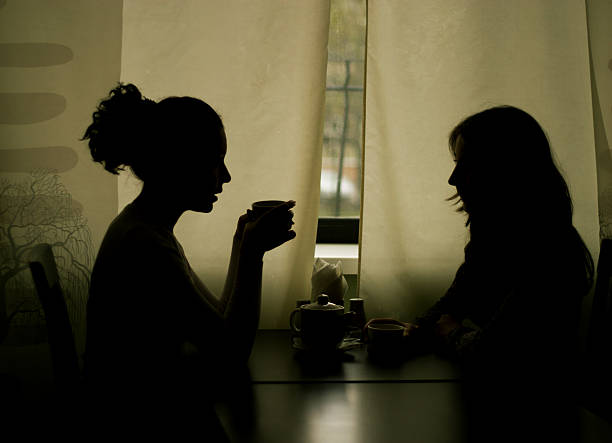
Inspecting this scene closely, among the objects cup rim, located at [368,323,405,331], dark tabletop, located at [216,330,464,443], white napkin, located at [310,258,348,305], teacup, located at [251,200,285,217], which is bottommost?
dark tabletop, located at [216,330,464,443]

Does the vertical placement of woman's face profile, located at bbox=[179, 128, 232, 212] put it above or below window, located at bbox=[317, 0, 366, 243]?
below

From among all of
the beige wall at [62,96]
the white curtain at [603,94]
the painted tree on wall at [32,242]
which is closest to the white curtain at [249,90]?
the beige wall at [62,96]

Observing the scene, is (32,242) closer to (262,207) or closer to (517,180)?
(262,207)

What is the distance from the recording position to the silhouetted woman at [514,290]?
3.24 feet

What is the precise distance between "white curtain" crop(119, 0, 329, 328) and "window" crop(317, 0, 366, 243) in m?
0.20

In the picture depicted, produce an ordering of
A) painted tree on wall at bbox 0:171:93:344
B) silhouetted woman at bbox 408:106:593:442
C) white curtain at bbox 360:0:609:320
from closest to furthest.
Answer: silhouetted woman at bbox 408:106:593:442 → painted tree on wall at bbox 0:171:93:344 → white curtain at bbox 360:0:609:320

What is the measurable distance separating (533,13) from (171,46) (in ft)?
4.12

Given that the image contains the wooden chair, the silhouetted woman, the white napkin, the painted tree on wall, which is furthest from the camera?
the painted tree on wall

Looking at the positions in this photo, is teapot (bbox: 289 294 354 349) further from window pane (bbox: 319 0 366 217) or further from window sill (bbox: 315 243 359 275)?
window pane (bbox: 319 0 366 217)

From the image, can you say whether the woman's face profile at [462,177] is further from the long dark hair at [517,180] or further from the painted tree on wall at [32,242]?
the painted tree on wall at [32,242]

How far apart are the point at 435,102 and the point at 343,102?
13.6 inches

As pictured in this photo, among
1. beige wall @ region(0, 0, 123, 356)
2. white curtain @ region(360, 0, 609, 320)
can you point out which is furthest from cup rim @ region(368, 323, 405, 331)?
beige wall @ region(0, 0, 123, 356)

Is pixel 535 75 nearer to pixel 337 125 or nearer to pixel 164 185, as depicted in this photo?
pixel 337 125

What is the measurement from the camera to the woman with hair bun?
3.47 feet
